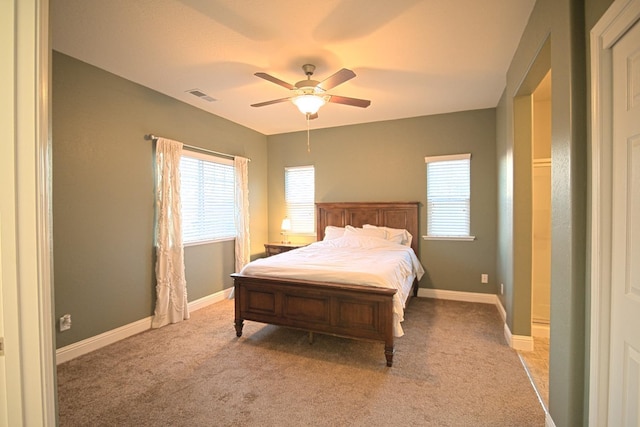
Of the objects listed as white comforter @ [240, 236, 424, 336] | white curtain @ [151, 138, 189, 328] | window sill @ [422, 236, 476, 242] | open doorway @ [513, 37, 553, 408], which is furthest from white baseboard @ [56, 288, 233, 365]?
window sill @ [422, 236, 476, 242]

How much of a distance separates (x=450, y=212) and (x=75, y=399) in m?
4.63

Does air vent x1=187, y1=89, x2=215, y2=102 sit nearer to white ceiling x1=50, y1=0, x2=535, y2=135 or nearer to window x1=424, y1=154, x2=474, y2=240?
white ceiling x1=50, y1=0, x2=535, y2=135

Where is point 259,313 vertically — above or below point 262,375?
above

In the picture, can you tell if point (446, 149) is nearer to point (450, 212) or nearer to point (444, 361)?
point (450, 212)

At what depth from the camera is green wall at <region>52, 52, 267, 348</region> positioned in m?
2.61

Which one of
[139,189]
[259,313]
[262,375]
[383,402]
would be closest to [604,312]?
[383,402]

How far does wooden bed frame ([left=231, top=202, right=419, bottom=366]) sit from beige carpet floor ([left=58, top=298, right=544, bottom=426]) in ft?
0.76

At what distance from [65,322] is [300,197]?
145 inches

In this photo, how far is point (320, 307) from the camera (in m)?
2.78

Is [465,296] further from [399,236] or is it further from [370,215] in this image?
[370,215]

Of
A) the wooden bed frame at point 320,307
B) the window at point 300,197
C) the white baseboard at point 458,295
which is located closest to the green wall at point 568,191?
the wooden bed frame at point 320,307

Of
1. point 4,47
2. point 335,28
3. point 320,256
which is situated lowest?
point 320,256

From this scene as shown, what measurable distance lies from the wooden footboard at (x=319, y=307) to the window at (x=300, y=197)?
2.43 meters

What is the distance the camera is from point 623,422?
1.15m
